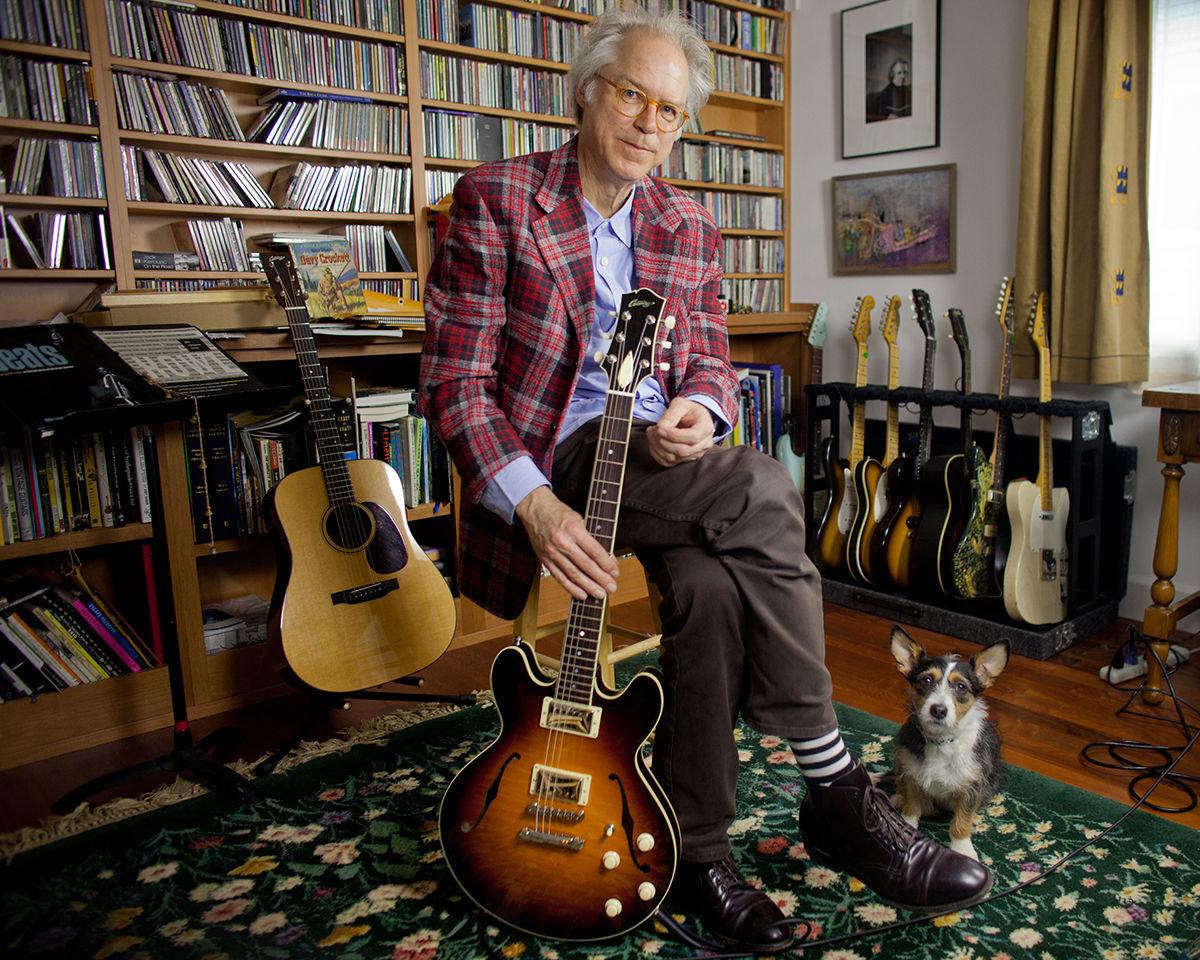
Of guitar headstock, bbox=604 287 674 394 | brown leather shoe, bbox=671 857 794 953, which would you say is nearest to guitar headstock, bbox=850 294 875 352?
guitar headstock, bbox=604 287 674 394

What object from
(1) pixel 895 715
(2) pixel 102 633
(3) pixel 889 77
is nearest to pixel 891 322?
(3) pixel 889 77

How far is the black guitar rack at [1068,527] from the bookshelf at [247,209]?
68 cm

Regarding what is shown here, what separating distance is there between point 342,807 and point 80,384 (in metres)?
0.87

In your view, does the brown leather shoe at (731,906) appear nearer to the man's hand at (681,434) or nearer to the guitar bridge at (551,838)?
the guitar bridge at (551,838)

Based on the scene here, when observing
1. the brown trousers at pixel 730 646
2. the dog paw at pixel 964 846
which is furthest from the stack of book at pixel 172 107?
the dog paw at pixel 964 846

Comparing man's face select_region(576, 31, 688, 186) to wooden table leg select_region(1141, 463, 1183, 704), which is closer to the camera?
man's face select_region(576, 31, 688, 186)

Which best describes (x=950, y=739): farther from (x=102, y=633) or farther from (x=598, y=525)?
(x=102, y=633)

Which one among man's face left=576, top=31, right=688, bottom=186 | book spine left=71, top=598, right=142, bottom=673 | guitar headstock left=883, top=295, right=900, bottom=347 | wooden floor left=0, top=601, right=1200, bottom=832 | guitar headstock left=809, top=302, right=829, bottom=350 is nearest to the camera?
man's face left=576, top=31, right=688, bottom=186

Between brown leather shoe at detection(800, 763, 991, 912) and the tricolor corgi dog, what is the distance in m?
0.20

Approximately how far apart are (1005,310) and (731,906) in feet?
6.51

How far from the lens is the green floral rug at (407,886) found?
1.32 m

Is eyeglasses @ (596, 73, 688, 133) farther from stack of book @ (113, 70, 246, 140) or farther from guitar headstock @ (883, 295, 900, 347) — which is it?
guitar headstock @ (883, 295, 900, 347)

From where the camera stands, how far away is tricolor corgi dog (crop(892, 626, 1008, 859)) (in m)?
1.49

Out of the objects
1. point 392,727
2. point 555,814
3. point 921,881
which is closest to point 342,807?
point 392,727
